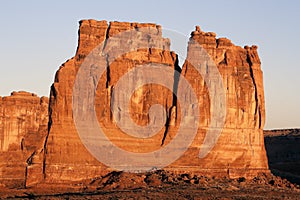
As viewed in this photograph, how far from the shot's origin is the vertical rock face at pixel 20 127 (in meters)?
97.8

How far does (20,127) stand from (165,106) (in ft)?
98.1

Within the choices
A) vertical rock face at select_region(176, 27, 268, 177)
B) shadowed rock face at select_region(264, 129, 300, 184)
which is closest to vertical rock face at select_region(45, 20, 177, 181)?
vertical rock face at select_region(176, 27, 268, 177)

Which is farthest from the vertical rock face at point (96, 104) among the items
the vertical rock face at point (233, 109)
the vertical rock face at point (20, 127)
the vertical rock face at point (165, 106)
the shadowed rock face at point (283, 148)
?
the shadowed rock face at point (283, 148)

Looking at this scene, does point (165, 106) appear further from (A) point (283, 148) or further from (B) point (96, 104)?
(A) point (283, 148)

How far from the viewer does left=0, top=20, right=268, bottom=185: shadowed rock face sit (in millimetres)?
71000

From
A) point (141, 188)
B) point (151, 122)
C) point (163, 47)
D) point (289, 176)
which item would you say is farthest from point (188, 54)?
point (289, 176)

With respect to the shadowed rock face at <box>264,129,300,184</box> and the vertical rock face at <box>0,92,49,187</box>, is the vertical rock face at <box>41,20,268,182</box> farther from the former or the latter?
the shadowed rock face at <box>264,129,300,184</box>

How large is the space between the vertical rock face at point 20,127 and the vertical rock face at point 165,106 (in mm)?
25428

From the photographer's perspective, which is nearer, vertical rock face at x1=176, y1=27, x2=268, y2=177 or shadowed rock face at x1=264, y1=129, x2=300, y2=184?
vertical rock face at x1=176, y1=27, x2=268, y2=177

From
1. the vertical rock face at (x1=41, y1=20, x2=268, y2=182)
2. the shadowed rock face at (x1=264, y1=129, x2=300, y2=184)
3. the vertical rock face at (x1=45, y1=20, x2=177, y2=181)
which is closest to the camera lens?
the vertical rock face at (x1=45, y1=20, x2=177, y2=181)

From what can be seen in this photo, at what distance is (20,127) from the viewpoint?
3915 inches

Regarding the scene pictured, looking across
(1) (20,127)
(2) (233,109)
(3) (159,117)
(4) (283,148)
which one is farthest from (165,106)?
(4) (283,148)

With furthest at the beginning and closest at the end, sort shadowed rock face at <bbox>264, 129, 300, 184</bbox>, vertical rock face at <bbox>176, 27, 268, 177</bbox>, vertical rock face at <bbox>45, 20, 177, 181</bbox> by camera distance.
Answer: shadowed rock face at <bbox>264, 129, 300, 184</bbox> < vertical rock face at <bbox>176, 27, 268, 177</bbox> < vertical rock face at <bbox>45, 20, 177, 181</bbox>

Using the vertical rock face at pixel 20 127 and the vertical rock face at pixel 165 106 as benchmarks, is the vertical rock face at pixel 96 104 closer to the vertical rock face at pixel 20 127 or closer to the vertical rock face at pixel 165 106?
the vertical rock face at pixel 165 106
